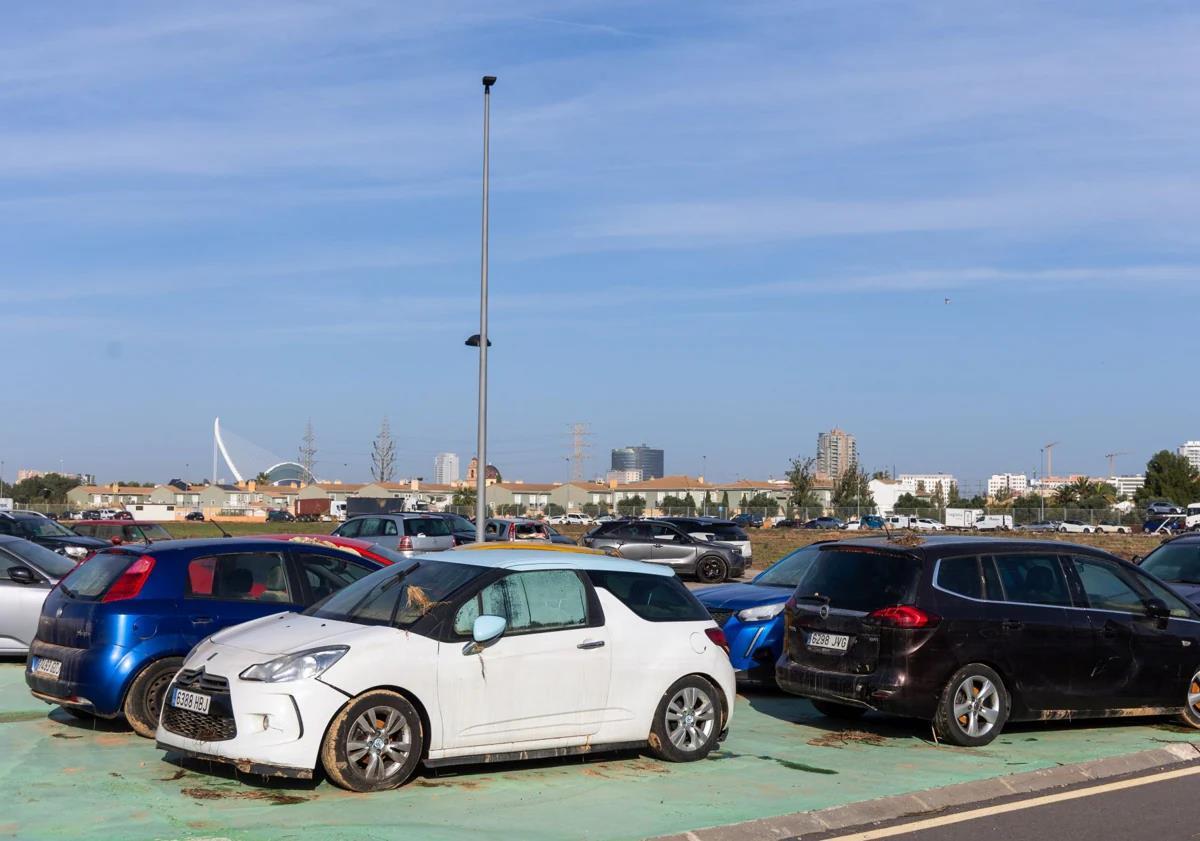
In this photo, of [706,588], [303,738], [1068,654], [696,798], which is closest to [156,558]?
[303,738]

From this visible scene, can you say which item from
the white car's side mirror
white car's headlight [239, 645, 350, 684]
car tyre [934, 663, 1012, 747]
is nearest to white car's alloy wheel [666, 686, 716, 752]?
the white car's side mirror

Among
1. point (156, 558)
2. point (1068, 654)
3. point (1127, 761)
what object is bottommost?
point (1127, 761)

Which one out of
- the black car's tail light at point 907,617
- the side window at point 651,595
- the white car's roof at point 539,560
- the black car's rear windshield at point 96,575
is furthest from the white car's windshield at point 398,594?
the black car's tail light at point 907,617

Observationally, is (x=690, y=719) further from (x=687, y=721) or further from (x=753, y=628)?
(x=753, y=628)

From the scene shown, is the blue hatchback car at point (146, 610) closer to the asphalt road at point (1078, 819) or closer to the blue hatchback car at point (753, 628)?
the blue hatchback car at point (753, 628)

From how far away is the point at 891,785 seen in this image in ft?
28.6

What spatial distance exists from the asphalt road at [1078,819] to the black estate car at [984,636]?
136 cm

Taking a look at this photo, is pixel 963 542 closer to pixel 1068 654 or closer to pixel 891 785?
pixel 1068 654

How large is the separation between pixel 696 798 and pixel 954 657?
285 cm

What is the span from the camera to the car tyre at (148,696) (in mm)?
9555

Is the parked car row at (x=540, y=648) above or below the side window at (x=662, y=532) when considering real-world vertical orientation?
below

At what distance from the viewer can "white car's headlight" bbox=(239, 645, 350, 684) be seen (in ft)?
25.8

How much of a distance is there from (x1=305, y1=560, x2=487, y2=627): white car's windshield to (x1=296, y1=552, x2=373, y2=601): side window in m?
1.52

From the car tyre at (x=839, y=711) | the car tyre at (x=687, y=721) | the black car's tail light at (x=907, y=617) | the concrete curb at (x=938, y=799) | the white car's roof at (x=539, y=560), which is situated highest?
the white car's roof at (x=539, y=560)
